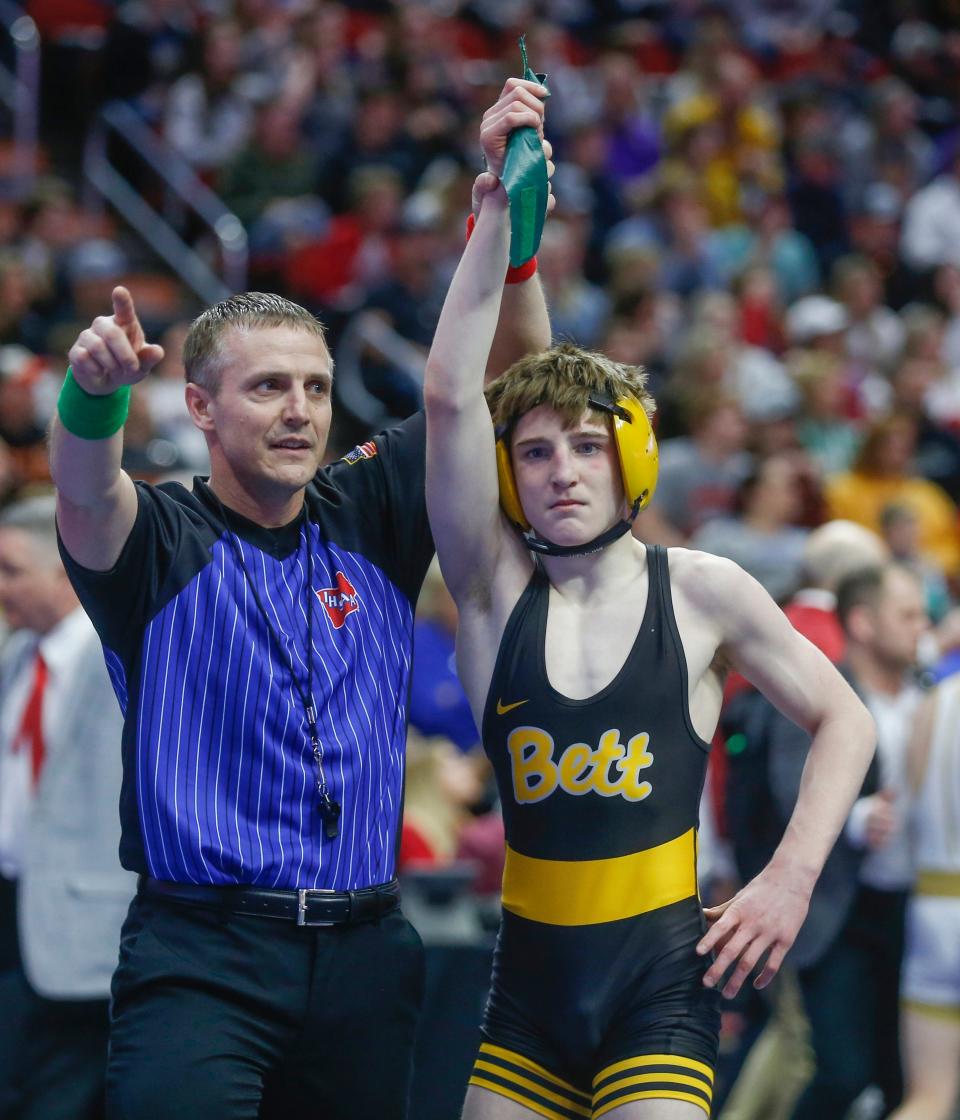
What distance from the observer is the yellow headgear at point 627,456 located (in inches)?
142

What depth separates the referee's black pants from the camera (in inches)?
126

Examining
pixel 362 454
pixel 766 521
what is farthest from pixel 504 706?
pixel 766 521

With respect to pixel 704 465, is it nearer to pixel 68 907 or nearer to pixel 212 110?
pixel 212 110

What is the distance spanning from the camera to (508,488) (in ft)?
12.0

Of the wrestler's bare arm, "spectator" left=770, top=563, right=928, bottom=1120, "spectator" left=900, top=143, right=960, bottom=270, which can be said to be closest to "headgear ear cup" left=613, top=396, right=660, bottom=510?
the wrestler's bare arm

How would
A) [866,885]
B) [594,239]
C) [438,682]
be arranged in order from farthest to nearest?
[594,239], [438,682], [866,885]

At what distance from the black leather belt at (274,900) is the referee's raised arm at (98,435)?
62 cm

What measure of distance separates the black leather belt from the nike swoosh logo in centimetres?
45

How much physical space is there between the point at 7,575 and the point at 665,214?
7.51m

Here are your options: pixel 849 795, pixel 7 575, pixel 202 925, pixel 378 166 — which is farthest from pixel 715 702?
pixel 378 166

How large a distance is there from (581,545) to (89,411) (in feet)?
3.38

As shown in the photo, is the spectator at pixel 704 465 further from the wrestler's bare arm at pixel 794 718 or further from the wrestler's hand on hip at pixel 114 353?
the wrestler's hand on hip at pixel 114 353

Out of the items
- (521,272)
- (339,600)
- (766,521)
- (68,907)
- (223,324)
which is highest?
(766,521)

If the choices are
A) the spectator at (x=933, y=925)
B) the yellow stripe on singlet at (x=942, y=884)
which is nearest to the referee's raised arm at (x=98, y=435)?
the spectator at (x=933, y=925)
